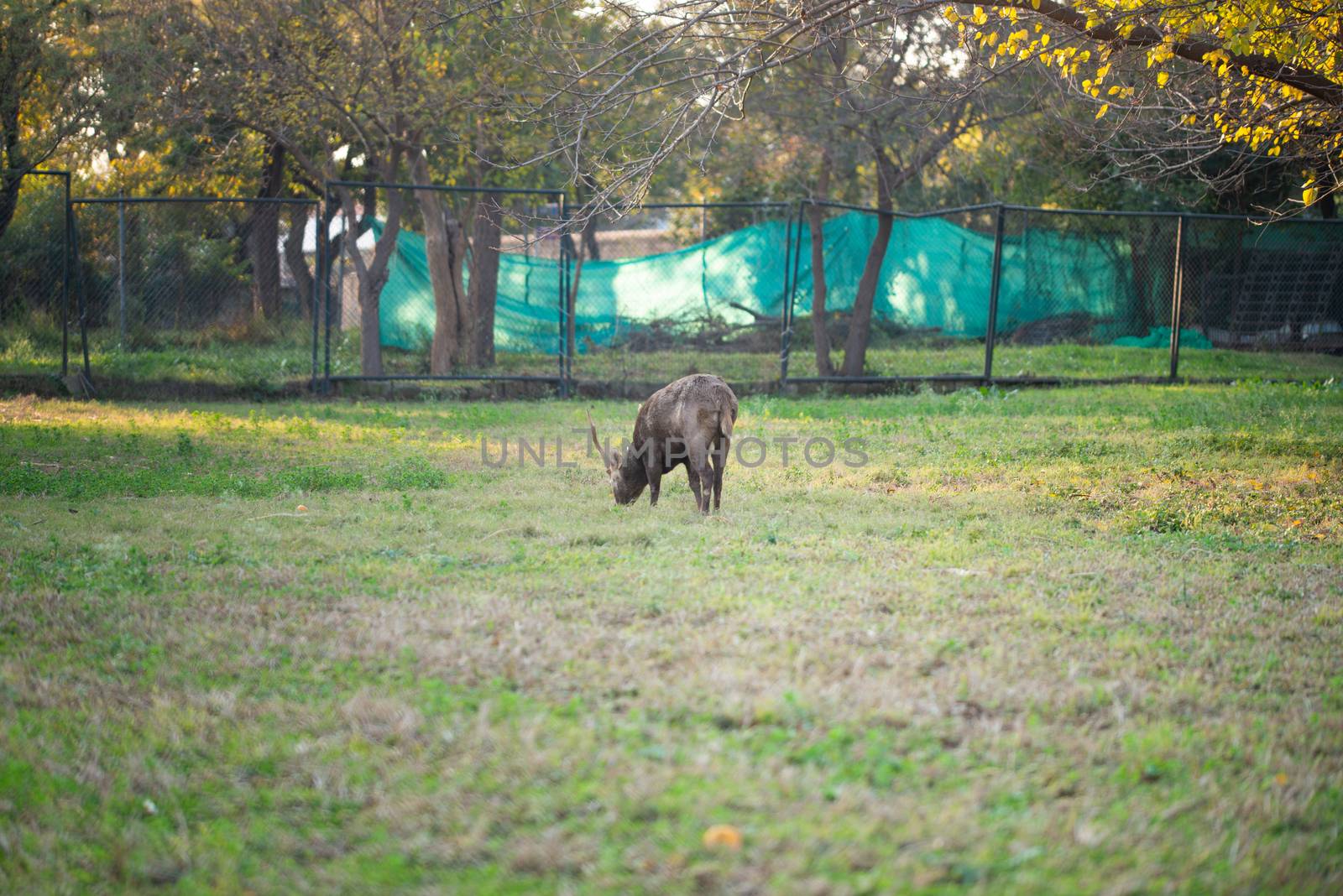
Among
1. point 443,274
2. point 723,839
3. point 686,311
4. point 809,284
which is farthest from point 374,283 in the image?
point 723,839

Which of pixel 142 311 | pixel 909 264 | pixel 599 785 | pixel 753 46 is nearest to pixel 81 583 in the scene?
pixel 599 785

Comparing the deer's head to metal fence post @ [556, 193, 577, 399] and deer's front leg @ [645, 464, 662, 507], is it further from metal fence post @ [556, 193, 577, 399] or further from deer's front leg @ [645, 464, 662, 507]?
metal fence post @ [556, 193, 577, 399]

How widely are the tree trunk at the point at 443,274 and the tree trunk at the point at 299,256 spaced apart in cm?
224

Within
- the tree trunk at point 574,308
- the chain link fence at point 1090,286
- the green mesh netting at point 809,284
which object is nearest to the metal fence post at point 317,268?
the green mesh netting at point 809,284

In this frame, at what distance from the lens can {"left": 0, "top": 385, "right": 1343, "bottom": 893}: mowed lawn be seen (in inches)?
129

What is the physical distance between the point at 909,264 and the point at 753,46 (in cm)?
1147

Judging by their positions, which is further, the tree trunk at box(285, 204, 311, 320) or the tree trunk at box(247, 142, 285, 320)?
the tree trunk at box(285, 204, 311, 320)

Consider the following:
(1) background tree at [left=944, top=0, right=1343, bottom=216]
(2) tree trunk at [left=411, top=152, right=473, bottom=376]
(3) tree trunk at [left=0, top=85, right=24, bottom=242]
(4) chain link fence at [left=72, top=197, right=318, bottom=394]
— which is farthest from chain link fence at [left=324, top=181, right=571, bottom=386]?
(1) background tree at [left=944, top=0, right=1343, bottom=216]

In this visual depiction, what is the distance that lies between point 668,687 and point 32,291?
14.3 meters

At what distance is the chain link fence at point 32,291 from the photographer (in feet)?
48.1

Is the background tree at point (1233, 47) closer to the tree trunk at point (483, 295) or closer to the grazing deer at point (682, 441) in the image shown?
the grazing deer at point (682, 441)

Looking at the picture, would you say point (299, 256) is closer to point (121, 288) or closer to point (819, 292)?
point (121, 288)

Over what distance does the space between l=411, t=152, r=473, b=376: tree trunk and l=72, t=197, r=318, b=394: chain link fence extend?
1690 millimetres

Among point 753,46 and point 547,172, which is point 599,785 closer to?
point 753,46
